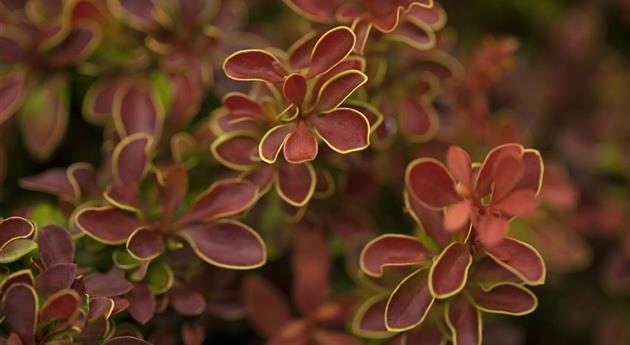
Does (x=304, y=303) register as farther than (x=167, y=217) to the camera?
Yes

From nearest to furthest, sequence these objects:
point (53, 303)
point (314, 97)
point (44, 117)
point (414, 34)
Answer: point (53, 303) < point (314, 97) < point (414, 34) < point (44, 117)

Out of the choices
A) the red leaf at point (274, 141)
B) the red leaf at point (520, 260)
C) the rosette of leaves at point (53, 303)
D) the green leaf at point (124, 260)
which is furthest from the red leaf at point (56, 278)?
the red leaf at point (520, 260)

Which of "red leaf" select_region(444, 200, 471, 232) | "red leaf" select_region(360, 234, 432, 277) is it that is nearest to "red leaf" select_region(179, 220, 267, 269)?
"red leaf" select_region(360, 234, 432, 277)

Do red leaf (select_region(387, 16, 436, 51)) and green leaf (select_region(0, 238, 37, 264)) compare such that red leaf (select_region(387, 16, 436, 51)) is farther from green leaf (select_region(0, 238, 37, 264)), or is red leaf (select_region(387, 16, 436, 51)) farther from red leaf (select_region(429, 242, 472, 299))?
green leaf (select_region(0, 238, 37, 264))

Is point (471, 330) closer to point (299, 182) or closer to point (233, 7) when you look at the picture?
point (299, 182)

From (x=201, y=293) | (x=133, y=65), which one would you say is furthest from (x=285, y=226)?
(x=133, y=65)

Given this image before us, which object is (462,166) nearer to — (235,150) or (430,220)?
(430,220)

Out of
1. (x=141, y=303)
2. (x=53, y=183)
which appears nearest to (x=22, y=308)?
(x=141, y=303)

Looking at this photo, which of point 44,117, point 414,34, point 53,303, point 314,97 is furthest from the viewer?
point 44,117
